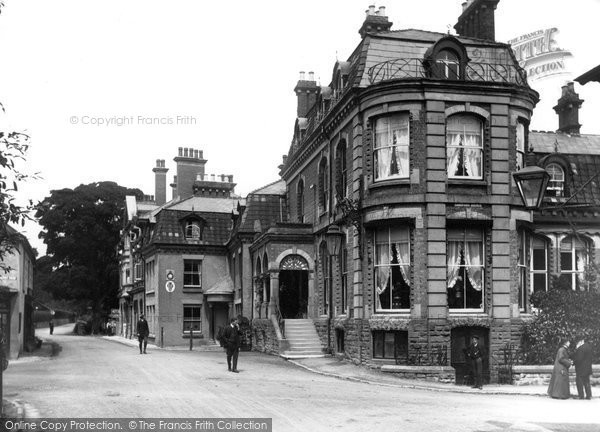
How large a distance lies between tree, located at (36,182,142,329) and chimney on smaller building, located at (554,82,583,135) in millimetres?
40608

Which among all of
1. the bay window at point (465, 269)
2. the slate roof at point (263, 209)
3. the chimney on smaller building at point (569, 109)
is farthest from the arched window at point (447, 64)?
the slate roof at point (263, 209)

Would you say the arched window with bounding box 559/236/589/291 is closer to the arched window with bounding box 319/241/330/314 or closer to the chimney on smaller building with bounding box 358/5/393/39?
the arched window with bounding box 319/241/330/314

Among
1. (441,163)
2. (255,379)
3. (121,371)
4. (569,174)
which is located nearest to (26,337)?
(121,371)

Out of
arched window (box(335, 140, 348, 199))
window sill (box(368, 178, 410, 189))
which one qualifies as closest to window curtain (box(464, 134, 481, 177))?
window sill (box(368, 178, 410, 189))

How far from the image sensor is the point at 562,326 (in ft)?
72.4

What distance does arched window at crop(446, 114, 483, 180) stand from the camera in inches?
923

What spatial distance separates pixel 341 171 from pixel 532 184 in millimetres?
17321

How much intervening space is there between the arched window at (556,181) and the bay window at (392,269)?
29.2ft

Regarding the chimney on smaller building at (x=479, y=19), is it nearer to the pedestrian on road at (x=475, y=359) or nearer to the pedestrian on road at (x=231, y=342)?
the pedestrian on road at (x=475, y=359)

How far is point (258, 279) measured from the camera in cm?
3484

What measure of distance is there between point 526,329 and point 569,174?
8.71 meters

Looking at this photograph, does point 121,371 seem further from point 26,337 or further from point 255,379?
point 26,337

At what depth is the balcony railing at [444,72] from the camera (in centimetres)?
2388

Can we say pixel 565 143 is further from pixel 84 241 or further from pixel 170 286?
pixel 84 241
